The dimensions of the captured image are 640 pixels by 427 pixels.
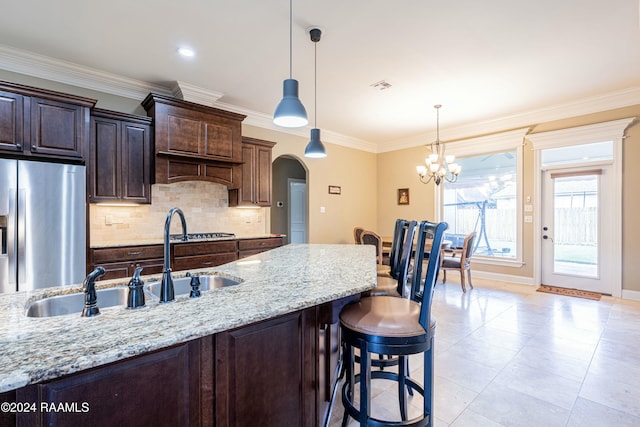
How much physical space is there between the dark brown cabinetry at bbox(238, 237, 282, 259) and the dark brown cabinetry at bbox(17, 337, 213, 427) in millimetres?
3027

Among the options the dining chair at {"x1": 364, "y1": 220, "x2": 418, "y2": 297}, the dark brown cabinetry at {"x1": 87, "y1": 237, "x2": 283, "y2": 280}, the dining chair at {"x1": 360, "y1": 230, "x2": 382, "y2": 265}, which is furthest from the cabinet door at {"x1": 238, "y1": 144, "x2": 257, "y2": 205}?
the dining chair at {"x1": 364, "y1": 220, "x2": 418, "y2": 297}

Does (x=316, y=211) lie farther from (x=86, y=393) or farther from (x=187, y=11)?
(x=86, y=393)

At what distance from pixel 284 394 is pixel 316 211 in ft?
14.9

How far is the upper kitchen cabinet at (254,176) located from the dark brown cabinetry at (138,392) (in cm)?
346

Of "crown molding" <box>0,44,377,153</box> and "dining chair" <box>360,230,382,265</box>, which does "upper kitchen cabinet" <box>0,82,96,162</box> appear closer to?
"crown molding" <box>0,44,377,153</box>

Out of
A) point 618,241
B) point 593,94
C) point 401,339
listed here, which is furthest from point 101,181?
point 618,241

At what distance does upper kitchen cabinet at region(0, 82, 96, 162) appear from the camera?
Result: 8.71 feet

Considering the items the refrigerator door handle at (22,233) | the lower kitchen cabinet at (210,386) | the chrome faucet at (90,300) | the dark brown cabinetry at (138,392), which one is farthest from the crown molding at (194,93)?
the dark brown cabinetry at (138,392)

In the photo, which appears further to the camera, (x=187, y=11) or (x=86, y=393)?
(x=187, y=11)

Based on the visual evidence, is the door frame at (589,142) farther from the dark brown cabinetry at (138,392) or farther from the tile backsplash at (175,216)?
the dark brown cabinetry at (138,392)

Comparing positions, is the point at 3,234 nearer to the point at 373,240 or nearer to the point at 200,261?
the point at 200,261

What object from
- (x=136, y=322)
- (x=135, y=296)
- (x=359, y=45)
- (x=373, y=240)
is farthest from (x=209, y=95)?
(x=136, y=322)

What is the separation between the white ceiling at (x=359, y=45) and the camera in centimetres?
242

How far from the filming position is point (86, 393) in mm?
801
